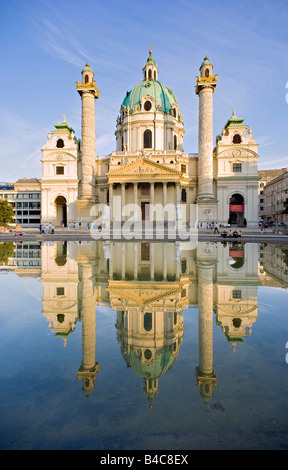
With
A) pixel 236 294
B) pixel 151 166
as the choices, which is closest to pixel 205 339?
pixel 236 294

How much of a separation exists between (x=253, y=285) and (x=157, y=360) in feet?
18.7

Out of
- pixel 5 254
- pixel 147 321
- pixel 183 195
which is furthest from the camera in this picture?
pixel 183 195

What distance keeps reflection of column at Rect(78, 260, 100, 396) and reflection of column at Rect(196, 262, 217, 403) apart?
137cm

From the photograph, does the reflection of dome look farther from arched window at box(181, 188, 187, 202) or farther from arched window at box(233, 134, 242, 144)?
arched window at box(233, 134, 242, 144)

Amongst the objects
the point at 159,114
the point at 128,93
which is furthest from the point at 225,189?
the point at 128,93

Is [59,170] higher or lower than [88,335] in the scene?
higher

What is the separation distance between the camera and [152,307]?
244 inches

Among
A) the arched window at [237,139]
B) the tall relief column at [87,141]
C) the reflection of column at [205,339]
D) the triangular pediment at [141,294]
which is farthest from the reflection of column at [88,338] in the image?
the arched window at [237,139]

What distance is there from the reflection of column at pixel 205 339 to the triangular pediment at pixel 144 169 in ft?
126

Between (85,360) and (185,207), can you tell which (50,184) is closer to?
(185,207)

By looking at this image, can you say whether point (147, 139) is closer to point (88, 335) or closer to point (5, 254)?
point (5, 254)

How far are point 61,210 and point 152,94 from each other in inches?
1184

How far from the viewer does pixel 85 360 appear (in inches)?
155

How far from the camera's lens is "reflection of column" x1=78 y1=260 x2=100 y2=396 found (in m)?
3.53
